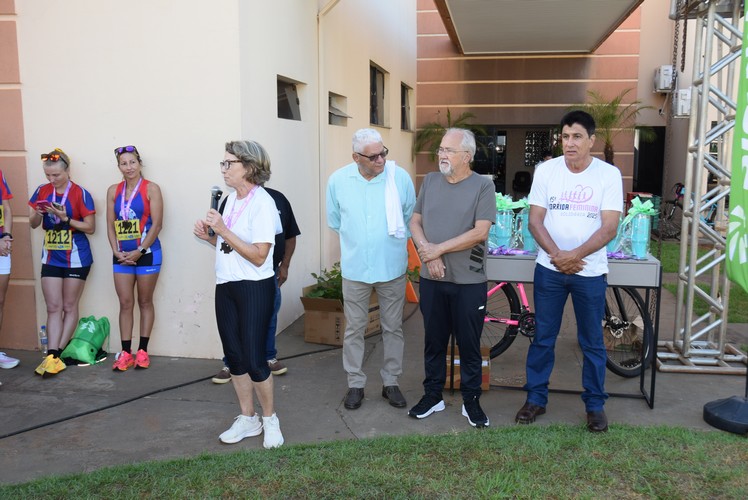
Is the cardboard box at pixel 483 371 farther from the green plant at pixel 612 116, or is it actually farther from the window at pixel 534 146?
the window at pixel 534 146

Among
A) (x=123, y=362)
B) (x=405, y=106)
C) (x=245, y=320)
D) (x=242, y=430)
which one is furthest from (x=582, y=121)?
(x=405, y=106)

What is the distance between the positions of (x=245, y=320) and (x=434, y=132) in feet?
37.5

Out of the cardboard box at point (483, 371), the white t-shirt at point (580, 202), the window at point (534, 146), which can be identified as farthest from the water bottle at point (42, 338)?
the window at point (534, 146)

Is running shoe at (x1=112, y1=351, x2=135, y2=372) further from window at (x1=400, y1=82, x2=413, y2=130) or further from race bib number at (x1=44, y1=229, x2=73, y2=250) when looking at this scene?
window at (x1=400, y1=82, x2=413, y2=130)

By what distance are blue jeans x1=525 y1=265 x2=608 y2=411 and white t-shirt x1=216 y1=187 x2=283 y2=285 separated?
→ 179 centimetres

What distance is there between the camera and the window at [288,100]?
21.3 ft

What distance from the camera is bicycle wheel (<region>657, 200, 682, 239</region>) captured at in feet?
45.1

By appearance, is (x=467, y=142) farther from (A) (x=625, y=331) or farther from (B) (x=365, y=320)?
(A) (x=625, y=331)

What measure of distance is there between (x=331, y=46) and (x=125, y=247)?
12.0 feet

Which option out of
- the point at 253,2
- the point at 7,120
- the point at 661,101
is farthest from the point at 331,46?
the point at 661,101

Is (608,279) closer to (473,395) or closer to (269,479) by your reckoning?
(473,395)

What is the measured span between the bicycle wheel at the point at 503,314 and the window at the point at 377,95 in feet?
17.5

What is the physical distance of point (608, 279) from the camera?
442 cm

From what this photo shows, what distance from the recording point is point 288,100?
6.67 metres
